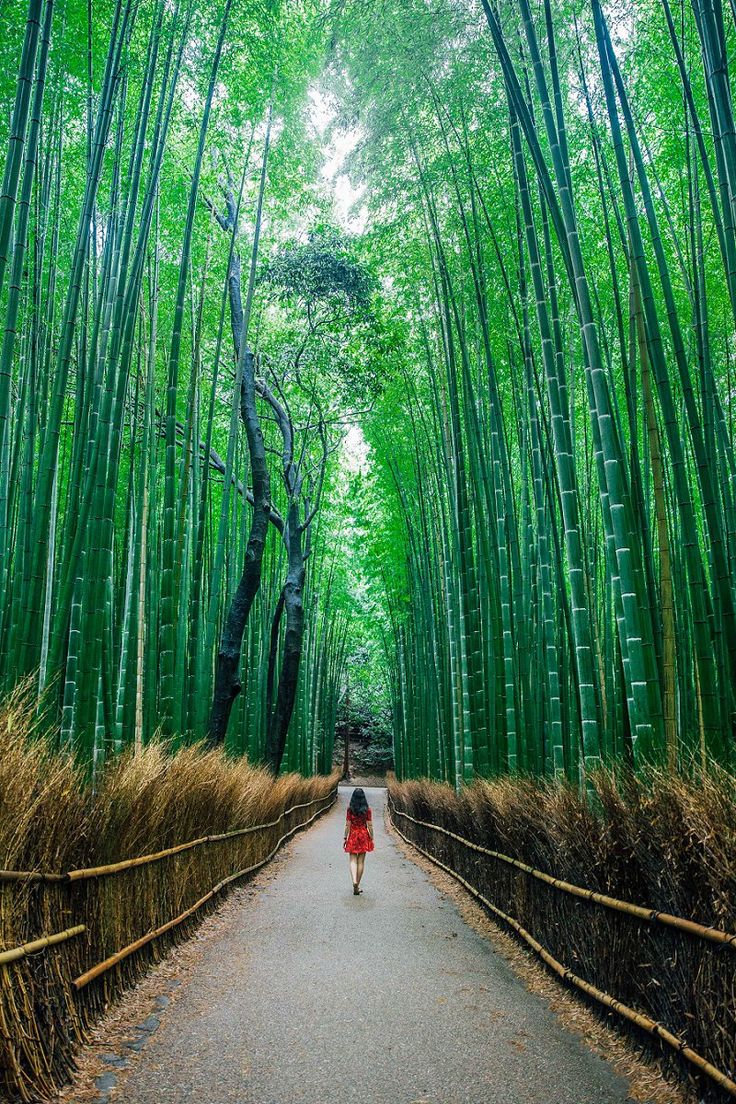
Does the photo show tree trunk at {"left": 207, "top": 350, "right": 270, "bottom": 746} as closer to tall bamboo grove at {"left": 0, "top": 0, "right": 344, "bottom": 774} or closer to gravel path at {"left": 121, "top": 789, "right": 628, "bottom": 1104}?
tall bamboo grove at {"left": 0, "top": 0, "right": 344, "bottom": 774}

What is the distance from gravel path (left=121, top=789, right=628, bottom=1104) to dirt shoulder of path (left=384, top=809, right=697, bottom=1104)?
42mm

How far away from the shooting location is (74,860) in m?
2.29

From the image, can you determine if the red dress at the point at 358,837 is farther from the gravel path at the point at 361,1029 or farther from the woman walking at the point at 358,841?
the gravel path at the point at 361,1029

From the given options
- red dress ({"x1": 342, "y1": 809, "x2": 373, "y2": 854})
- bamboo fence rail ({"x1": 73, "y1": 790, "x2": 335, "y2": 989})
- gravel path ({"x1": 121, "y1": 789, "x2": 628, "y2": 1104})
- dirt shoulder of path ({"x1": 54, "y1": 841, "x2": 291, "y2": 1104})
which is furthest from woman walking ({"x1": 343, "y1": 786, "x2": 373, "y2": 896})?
dirt shoulder of path ({"x1": 54, "y1": 841, "x2": 291, "y2": 1104})

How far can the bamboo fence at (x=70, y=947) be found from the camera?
5.87ft

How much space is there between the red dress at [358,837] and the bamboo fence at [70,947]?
185 centimetres

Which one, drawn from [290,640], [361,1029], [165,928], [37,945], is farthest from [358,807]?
[37,945]

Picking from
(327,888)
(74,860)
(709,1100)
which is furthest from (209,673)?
(709,1100)

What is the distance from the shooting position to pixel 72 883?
7.36 ft

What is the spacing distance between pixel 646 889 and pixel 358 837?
3486mm

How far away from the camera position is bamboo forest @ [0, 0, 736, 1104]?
2373 millimetres

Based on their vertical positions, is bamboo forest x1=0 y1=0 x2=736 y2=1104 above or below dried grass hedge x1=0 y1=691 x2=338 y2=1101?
above

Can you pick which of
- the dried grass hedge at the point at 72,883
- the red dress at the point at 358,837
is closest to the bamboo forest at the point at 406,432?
the dried grass hedge at the point at 72,883

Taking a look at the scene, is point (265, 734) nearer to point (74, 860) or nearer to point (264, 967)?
point (264, 967)
